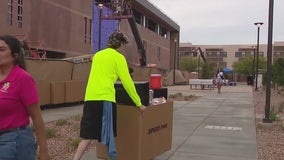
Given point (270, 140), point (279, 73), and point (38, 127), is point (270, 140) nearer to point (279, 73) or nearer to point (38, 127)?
point (38, 127)

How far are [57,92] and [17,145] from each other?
1308cm

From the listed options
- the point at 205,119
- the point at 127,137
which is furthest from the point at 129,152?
the point at 205,119

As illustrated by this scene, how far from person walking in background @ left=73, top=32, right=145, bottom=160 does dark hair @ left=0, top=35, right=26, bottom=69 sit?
2496mm

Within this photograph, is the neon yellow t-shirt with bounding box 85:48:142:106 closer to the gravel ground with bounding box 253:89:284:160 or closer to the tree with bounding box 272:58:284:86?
the gravel ground with bounding box 253:89:284:160

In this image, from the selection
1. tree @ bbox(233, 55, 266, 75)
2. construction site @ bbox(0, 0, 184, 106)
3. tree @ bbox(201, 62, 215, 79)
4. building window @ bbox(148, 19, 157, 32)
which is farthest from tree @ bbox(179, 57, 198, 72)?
construction site @ bbox(0, 0, 184, 106)

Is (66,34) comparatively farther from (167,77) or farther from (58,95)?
(58,95)

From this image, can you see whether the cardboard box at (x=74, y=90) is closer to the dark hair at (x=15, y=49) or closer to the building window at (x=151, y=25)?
the dark hair at (x=15, y=49)

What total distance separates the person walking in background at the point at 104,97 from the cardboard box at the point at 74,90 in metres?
11.1

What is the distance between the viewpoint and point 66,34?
40.5 metres

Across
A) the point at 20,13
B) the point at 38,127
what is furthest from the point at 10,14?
the point at 38,127

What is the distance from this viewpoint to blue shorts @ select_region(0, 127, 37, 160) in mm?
3338

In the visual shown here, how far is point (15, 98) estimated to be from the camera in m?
3.33

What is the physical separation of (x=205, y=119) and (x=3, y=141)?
1043cm

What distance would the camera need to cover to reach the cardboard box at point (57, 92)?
16016 mm
